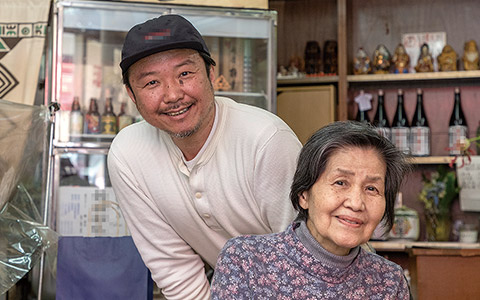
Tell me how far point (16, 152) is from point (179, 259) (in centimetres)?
83

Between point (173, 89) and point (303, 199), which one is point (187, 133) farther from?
point (303, 199)

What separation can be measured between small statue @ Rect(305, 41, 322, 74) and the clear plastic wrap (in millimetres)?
1967

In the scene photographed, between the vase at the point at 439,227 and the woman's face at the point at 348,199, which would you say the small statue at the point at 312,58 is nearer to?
the vase at the point at 439,227

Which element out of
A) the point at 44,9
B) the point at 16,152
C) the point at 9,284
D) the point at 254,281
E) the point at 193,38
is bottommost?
the point at 9,284

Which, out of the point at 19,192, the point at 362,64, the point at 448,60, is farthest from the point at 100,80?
the point at 448,60

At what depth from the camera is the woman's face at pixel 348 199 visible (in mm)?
1381

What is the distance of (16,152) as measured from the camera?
7.82 feet

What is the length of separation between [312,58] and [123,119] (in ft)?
4.22

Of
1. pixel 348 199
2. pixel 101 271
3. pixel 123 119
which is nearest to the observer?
pixel 348 199

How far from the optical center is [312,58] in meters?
4.10

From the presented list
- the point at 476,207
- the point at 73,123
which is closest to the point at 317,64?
the point at 476,207

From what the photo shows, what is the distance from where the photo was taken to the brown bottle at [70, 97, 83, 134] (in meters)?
3.38

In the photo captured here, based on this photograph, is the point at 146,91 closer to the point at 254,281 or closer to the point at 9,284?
the point at 254,281

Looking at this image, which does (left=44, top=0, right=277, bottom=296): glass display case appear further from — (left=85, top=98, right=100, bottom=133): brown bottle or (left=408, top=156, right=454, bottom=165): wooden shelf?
(left=408, top=156, right=454, bottom=165): wooden shelf
